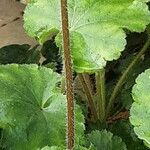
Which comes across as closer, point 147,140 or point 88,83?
point 147,140

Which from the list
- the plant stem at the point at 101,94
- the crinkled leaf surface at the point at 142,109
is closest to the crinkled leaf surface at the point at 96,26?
the crinkled leaf surface at the point at 142,109

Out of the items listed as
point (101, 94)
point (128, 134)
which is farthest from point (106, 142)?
point (101, 94)

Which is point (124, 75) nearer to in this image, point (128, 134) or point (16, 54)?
point (128, 134)

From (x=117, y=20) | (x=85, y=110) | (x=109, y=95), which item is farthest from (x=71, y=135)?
(x=109, y=95)

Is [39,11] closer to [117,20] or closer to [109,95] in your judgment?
[117,20]

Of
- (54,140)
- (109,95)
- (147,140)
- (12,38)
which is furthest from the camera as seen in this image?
(12,38)

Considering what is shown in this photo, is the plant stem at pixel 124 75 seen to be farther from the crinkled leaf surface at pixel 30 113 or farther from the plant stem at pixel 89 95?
the crinkled leaf surface at pixel 30 113

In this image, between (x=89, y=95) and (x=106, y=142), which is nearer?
(x=106, y=142)
